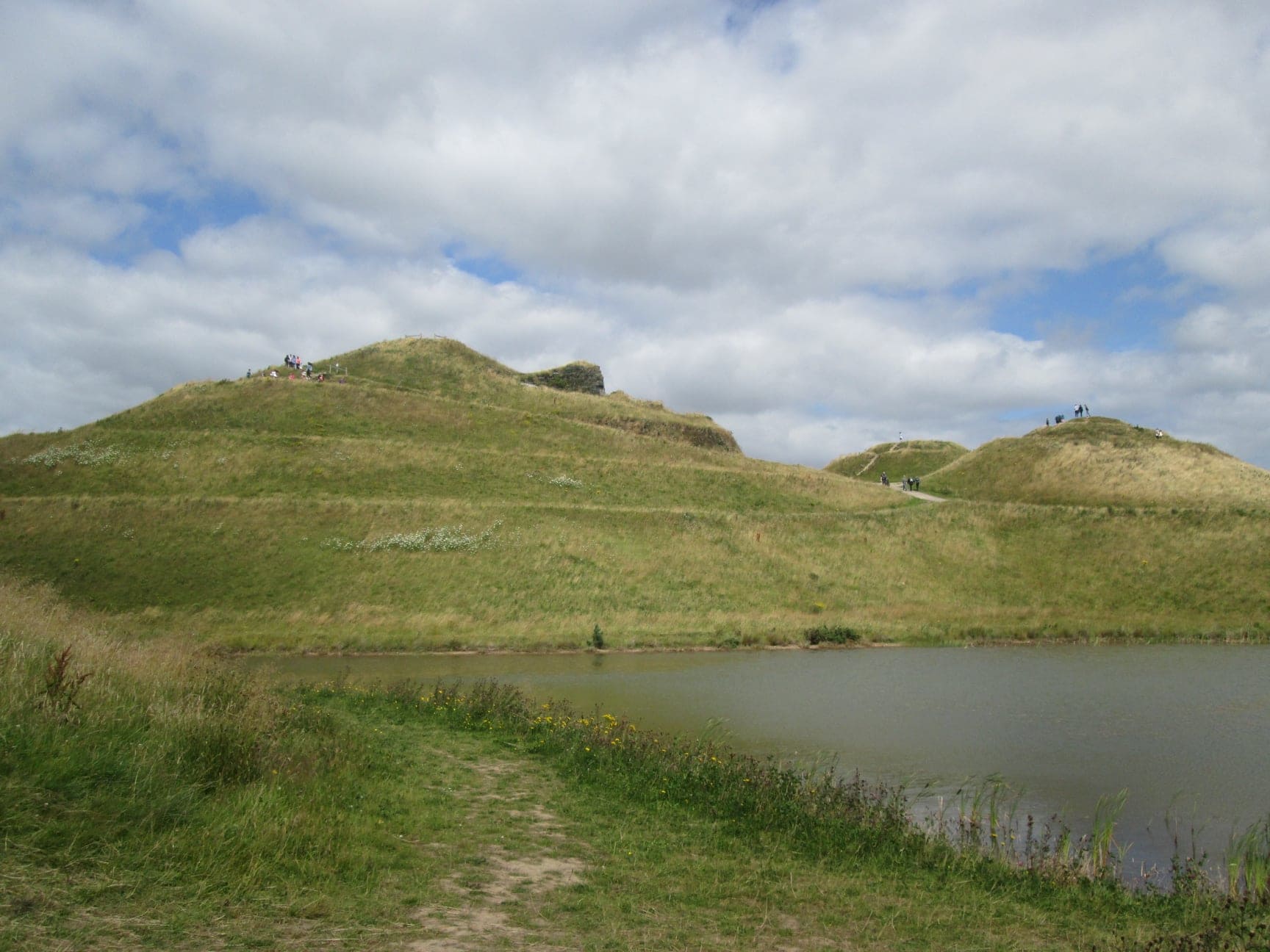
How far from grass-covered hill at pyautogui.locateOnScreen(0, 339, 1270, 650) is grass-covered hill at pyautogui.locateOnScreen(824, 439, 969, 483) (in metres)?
40.7

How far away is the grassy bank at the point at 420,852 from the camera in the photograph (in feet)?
23.0

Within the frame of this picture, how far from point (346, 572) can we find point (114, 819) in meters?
37.7

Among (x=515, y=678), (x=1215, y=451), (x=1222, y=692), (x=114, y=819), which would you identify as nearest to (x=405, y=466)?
(x=515, y=678)

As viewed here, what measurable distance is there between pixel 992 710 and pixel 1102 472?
62.4 m

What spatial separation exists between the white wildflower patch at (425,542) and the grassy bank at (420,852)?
1326 inches

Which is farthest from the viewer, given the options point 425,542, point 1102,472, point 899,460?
point 899,460

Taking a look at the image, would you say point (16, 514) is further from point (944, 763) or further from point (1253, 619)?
point (1253, 619)

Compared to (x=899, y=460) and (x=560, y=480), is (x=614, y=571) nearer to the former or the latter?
(x=560, y=480)

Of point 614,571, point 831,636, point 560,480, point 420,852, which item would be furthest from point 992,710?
point 560,480

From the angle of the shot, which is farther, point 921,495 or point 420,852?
point 921,495

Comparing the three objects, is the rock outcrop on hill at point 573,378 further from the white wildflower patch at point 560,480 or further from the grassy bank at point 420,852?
the grassy bank at point 420,852

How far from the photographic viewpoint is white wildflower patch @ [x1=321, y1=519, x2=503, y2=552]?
4722 centimetres

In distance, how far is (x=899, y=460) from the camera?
119 metres

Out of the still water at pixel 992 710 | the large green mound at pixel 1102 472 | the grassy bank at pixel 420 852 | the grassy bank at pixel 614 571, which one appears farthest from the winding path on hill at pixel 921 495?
the grassy bank at pixel 420 852
